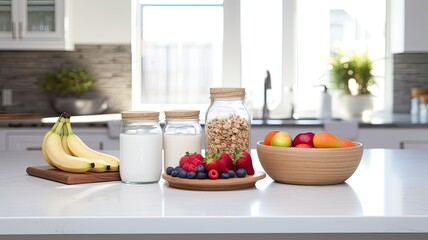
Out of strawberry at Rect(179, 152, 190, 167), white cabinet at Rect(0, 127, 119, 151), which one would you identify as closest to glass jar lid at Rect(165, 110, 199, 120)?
strawberry at Rect(179, 152, 190, 167)

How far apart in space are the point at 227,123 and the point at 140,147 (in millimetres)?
267

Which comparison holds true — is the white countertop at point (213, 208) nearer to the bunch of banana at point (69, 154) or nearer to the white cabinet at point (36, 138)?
the bunch of banana at point (69, 154)

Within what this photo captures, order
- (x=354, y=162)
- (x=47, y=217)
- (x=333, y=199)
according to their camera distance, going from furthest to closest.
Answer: (x=354, y=162)
(x=333, y=199)
(x=47, y=217)

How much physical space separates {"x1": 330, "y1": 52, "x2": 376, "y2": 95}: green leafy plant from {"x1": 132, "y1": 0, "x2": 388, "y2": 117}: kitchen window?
12cm

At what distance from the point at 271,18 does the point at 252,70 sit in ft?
1.40

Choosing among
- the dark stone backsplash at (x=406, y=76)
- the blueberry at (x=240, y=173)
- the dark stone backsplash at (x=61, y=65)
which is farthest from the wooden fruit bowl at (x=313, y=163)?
the dark stone backsplash at (x=406, y=76)

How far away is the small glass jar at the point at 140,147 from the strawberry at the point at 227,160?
0.20m

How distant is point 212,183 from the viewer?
1966mm

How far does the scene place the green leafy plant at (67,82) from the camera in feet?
18.0

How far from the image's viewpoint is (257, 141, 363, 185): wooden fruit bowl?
6.72 feet

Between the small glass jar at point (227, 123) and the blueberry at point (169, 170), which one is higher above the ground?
the small glass jar at point (227, 123)

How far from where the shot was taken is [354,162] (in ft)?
6.87
